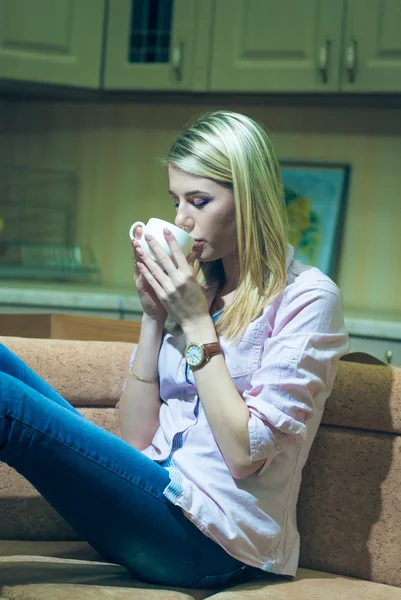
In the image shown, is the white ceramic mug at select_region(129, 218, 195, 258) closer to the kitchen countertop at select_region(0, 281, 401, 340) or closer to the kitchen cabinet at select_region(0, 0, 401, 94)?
the kitchen countertop at select_region(0, 281, 401, 340)

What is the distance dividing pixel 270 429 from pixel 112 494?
0.23 meters

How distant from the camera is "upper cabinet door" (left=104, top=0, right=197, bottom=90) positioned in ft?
8.87

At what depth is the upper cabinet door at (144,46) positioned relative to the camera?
270 centimetres

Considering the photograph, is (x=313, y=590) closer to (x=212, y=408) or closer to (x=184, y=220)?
(x=212, y=408)

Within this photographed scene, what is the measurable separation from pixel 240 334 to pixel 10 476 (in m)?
0.46

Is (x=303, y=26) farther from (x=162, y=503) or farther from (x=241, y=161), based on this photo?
(x=162, y=503)

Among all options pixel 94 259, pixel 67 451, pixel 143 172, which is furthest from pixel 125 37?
pixel 67 451

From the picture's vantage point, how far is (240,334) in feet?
3.99

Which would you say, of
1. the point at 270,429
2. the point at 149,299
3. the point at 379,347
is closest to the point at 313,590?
the point at 270,429

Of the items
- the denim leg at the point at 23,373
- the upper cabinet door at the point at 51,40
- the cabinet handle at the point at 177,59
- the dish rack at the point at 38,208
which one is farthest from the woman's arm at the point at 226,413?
the dish rack at the point at 38,208

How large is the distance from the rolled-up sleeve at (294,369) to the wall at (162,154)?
164 centimetres

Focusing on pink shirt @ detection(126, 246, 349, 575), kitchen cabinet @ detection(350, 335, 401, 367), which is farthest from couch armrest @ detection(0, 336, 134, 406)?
kitchen cabinet @ detection(350, 335, 401, 367)

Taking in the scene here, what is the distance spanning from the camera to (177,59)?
8.73 feet

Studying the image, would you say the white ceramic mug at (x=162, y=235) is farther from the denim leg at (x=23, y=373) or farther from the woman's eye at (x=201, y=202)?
the denim leg at (x=23, y=373)
